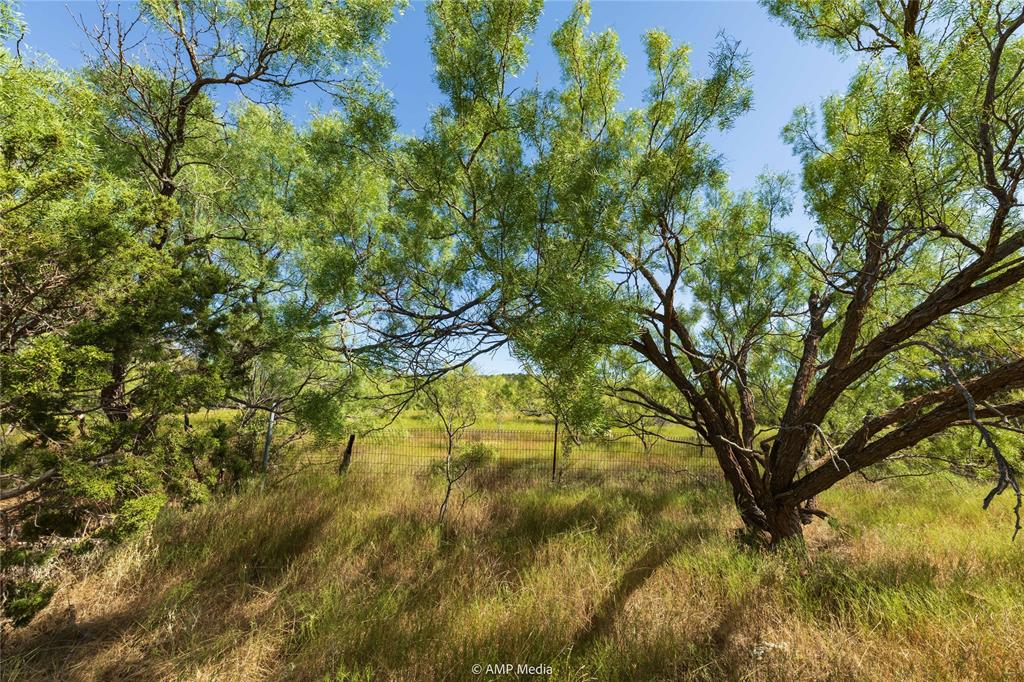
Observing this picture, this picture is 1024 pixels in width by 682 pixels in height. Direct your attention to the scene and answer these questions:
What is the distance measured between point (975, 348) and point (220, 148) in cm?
768

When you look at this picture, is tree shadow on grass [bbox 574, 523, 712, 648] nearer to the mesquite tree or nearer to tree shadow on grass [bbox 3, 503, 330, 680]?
the mesquite tree

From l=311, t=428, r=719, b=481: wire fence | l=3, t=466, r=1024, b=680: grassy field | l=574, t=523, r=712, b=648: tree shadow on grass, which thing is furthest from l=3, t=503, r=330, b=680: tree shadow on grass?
l=311, t=428, r=719, b=481: wire fence

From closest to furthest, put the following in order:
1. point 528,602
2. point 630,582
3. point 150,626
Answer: point 150,626, point 528,602, point 630,582

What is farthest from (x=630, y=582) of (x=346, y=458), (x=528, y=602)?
(x=346, y=458)

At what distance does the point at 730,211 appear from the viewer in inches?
126

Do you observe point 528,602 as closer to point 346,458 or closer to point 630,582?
point 630,582

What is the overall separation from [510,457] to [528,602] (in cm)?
598

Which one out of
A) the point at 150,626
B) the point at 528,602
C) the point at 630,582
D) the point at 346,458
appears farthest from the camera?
the point at 346,458

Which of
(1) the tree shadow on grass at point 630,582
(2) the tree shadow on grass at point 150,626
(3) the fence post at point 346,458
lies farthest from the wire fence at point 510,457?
(2) the tree shadow on grass at point 150,626

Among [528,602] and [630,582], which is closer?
[528,602]

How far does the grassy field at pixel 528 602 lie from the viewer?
6.71 feet

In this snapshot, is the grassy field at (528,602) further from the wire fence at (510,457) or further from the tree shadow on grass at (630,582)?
the wire fence at (510,457)

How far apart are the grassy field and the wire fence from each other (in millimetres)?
2128

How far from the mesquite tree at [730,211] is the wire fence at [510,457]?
386 centimetres
